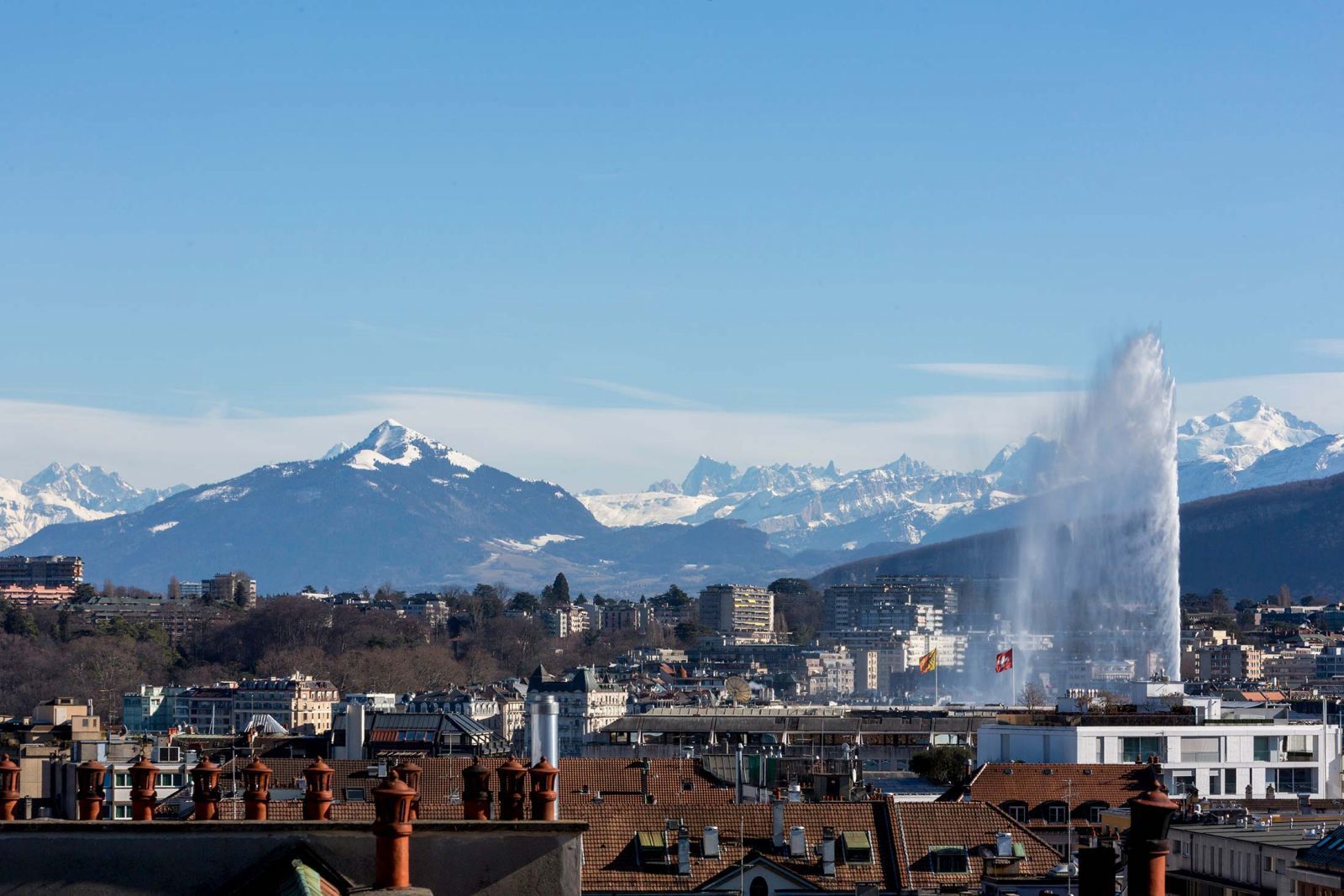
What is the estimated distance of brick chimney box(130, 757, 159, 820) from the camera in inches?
655

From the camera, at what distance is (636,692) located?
570 ft

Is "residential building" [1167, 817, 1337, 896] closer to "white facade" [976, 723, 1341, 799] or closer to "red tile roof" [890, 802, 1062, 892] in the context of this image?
"red tile roof" [890, 802, 1062, 892]

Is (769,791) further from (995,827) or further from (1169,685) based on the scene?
(1169,685)

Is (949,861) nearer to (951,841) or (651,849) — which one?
(951,841)

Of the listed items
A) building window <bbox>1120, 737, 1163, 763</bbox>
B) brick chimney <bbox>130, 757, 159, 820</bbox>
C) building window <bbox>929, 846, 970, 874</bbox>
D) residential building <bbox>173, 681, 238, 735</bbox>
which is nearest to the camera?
brick chimney <bbox>130, 757, 159, 820</bbox>

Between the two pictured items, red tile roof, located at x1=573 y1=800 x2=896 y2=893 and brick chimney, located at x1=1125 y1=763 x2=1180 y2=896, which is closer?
brick chimney, located at x1=1125 y1=763 x2=1180 y2=896

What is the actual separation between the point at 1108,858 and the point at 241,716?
6188 inches

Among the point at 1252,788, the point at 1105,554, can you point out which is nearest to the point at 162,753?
the point at 1252,788

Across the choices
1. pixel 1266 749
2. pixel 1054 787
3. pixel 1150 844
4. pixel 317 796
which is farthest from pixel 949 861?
pixel 1266 749

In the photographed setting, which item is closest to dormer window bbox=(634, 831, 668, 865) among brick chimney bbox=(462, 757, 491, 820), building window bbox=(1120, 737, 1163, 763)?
brick chimney bbox=(462, 757, 491, 820)

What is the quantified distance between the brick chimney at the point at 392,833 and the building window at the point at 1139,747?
192 ft

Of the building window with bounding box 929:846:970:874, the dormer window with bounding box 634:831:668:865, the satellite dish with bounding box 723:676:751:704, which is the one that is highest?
the satellite dish with bounding box 723:676:751:704

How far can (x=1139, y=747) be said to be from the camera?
71812 mm

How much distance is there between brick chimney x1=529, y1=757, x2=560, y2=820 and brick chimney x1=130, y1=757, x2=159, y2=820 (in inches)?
95.2
